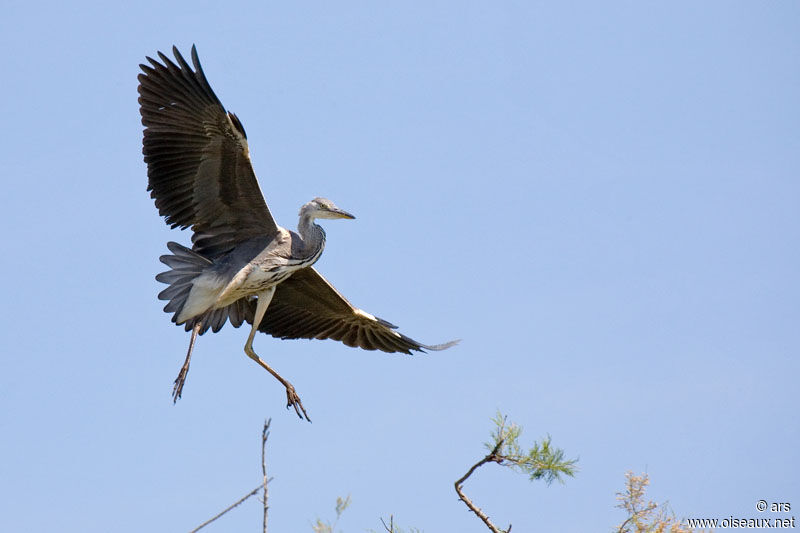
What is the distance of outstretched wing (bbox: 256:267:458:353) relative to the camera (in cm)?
980

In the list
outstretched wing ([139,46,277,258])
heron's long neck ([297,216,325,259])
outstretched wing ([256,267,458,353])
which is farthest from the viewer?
outstretched wing ([256,267,458,353])

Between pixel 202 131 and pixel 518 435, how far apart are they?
3841mm

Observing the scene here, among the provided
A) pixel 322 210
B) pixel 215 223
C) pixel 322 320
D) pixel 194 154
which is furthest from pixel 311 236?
pixel 194 154

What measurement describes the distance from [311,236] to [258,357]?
126 centimetres

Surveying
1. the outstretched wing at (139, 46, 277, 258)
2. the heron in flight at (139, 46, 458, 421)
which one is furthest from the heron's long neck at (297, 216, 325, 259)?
the outstretched wing at (139, 46, 277, 258)

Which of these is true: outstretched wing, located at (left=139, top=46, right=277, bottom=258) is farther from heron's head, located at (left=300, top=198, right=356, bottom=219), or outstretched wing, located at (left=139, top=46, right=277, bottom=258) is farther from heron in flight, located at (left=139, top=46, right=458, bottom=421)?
heron's head, located at (left=300, top=198, right=356, bottom=219)

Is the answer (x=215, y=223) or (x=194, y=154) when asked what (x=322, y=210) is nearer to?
(x=215, y=223)

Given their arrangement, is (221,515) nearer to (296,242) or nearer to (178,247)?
(178,247)

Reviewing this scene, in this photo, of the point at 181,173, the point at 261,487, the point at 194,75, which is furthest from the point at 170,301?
the point at 261,487

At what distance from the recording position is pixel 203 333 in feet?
30.5

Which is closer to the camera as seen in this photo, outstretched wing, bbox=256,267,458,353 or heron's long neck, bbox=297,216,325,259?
heron's long neck, bbox=297,216,325,259

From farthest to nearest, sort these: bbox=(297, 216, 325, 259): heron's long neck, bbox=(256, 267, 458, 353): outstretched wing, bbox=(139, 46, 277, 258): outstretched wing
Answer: bbox=(256, 267, 458, 353): outstretched wing
bbox=(297, 216, 325, 259): heron's long neck
bbox=(139, 46, 277, 258): outstretched wing

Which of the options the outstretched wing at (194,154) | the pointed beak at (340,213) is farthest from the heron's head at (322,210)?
the outstretched wing at (194,154)

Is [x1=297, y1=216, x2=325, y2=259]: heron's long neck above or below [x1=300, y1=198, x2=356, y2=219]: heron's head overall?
below
